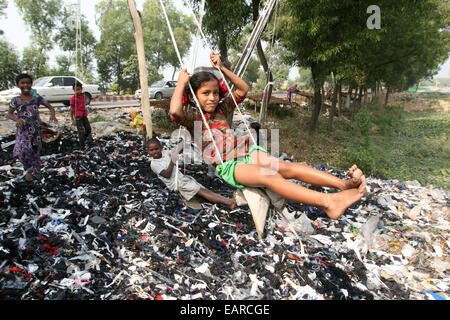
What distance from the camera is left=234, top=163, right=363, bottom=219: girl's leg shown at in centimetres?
194

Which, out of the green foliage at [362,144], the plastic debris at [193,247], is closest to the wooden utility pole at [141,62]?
the plastic debris at [193,247]

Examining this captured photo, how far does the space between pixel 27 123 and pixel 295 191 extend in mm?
3589

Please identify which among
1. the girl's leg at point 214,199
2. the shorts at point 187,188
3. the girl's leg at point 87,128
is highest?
the girl's leg at point 87,128

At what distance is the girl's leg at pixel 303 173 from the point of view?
2.05 m

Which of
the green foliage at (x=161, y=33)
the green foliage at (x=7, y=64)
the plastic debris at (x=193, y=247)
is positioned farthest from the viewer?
the green foliage at (x=161, y=33)

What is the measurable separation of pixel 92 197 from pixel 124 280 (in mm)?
1543

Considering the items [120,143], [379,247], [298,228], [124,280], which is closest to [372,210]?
[379,247]

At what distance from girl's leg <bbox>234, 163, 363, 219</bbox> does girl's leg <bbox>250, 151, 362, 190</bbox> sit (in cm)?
6

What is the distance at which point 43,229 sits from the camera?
2703mm

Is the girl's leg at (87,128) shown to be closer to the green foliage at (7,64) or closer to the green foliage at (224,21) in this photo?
the green foliage at (224,21)

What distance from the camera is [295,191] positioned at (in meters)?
2.00

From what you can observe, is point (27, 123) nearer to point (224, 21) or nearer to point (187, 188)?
point (187, 188)

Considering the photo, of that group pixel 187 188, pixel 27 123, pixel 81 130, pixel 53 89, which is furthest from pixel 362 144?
pixel 53 89

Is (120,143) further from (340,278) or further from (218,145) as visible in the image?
(340,278)
